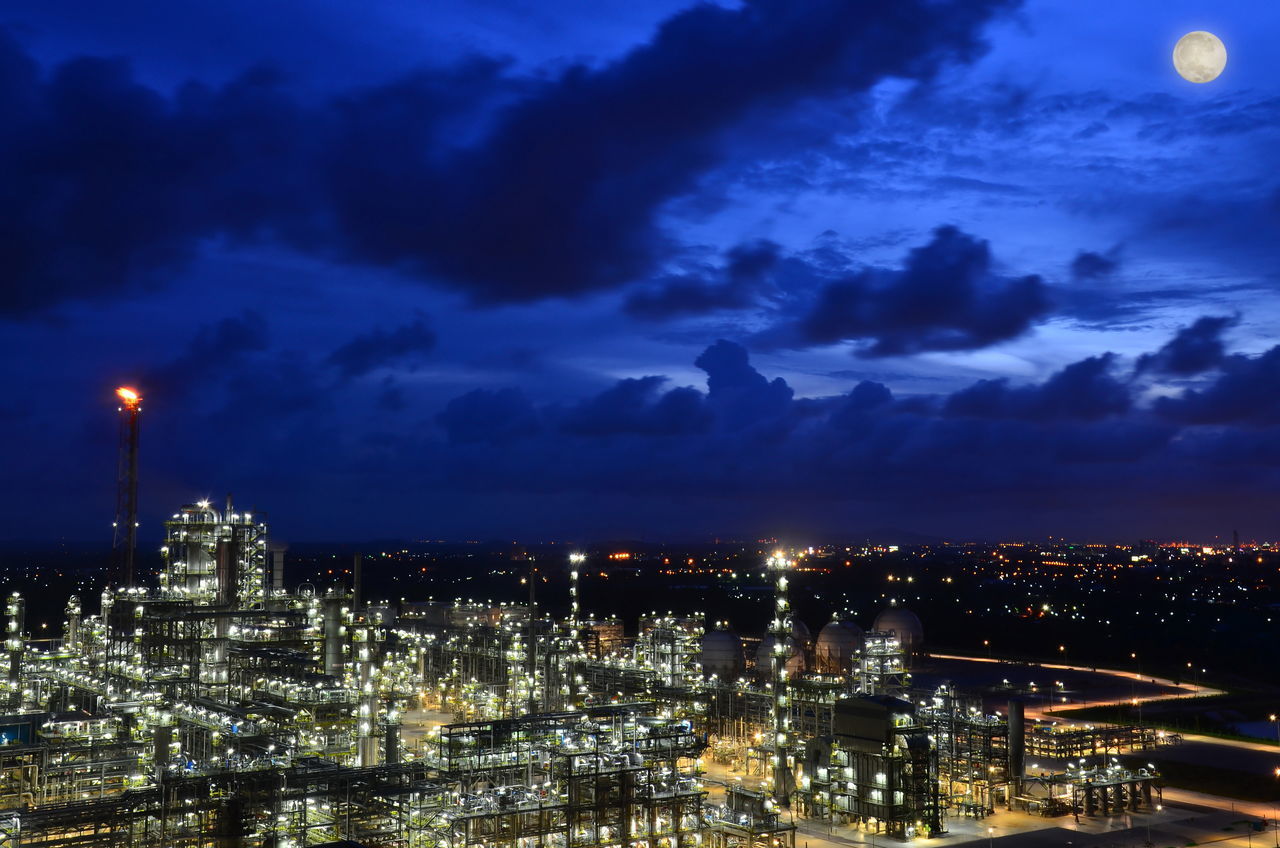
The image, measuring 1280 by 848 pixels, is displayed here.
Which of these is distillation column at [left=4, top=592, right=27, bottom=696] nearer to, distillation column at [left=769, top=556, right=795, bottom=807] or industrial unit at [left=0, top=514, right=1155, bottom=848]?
industrial unit at [left=0, top=514, right=1155, bottom=848]

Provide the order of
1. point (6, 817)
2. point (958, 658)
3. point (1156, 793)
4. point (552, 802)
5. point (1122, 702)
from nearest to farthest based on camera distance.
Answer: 1. point (6, 817)
2. point (552, 802)
3. point (1156, 793)
4. point (1122, 702)
5. point (958, 658)

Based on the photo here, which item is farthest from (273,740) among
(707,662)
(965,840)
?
(707,662)

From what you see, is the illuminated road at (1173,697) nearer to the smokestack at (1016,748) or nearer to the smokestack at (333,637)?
the smokestack at (1016,748)

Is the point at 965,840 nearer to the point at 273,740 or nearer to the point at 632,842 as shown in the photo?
the point at 632,842

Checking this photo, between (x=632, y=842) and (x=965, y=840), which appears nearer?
(x=632, y=842)

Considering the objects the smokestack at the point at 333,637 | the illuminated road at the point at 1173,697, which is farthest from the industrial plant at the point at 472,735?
the illuminated road at the point at 1173,697

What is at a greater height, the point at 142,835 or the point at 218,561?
the point at 218,561

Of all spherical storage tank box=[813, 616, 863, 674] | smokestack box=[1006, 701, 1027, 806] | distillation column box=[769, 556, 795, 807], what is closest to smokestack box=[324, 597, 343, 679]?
distillation column box=[769, 556, 795, 807]
